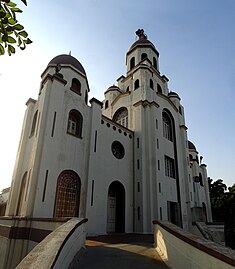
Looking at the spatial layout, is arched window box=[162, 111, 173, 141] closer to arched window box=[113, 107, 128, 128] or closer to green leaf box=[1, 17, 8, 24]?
arched window box=[113, 107, 128, 128]

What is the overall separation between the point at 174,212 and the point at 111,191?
6.68 meters

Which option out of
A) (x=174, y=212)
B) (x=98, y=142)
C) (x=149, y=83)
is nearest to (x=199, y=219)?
(x=174, y=212)

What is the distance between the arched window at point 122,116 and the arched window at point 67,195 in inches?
345

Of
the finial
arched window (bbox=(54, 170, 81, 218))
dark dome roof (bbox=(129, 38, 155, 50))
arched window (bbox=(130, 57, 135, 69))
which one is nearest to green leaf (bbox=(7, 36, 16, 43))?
arched window (bbox=(54, 170, 81, 218))

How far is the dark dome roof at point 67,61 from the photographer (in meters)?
15.6

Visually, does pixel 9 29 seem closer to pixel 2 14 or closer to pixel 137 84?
pixel 2 14

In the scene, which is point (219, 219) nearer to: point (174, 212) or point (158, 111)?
point (174, 212)

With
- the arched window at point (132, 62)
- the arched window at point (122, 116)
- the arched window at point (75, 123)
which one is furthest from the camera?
the arched window at point (132, 62)

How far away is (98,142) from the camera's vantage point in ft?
46.7

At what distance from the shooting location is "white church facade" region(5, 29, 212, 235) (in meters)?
11.4

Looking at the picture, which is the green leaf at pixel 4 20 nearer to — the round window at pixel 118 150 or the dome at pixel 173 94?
the round window at pixel 118 150

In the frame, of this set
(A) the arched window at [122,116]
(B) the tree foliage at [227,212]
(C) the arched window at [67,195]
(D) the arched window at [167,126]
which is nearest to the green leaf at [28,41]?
(C) the arched window at [67,195]

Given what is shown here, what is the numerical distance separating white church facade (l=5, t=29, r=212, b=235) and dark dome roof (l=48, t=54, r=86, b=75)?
75mm

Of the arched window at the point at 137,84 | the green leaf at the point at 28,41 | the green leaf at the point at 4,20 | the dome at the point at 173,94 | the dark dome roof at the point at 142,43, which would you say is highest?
the dark dome roof at the point at 142,43
